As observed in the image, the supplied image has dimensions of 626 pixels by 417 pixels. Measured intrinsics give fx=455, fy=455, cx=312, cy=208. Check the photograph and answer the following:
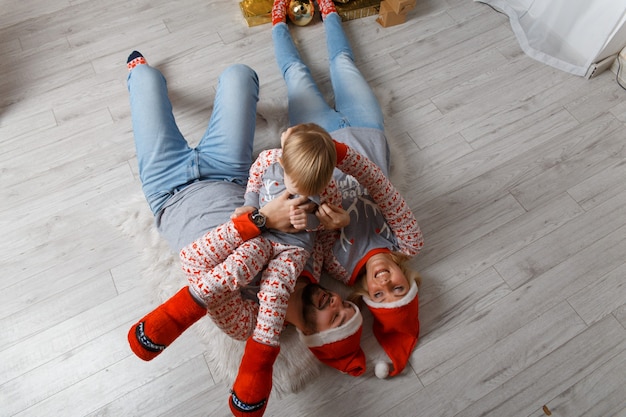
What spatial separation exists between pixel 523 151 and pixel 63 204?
4.78ft

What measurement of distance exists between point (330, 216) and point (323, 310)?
0.75 feet

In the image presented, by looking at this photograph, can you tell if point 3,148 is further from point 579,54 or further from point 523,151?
point 579,54

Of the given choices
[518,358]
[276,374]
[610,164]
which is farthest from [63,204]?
[610,164]

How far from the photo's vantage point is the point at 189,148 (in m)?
1.26

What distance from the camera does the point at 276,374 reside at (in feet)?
3.76

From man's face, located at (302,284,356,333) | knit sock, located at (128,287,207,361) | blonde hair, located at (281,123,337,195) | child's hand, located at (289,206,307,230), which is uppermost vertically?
blonde hair, located at (281,123,337,195)

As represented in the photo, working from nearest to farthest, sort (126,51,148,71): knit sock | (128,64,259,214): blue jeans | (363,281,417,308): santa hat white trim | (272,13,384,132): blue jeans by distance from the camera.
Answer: (363,281,417,308): santa hat white trim
(128,64,259,214): blue jeans
(272,13,384,132): blue jeans
(126,51,148,71): knit sock

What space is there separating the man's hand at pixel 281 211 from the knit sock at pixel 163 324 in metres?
0.24

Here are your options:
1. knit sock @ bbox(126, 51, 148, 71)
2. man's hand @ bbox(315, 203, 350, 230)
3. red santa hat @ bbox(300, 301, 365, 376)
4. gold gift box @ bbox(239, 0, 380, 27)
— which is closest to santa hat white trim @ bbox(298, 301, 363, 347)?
red santa hat @ bbox(300, 301, 365, 376)

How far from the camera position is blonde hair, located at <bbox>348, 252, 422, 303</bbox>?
115 centimetres

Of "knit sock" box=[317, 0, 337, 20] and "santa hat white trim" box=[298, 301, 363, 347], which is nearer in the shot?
"santa hat white trim" box=[298, 301, 363, 347]

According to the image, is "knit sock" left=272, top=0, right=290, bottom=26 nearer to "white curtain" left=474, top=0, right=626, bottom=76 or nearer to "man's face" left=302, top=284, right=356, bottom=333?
"white curtain" left=474, top=0, right=626, bottom=76

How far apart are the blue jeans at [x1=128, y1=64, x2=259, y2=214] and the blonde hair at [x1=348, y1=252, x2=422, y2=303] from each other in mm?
416

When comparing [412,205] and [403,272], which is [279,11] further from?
[403,272]
